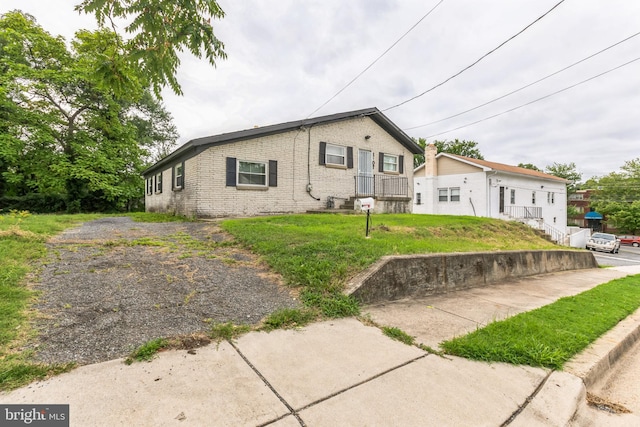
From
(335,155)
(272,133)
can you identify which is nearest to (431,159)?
(335,155)

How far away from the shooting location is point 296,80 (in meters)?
12.4

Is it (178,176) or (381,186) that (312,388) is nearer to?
(178,176)

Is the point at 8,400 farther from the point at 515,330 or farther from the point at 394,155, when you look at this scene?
the point at 394,155

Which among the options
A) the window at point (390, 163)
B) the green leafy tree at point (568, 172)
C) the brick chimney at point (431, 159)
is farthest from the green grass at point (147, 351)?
the green leafy tree at point (568, 172)

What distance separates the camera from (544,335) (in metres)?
2.78

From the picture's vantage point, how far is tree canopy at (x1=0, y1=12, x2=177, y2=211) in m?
15.6

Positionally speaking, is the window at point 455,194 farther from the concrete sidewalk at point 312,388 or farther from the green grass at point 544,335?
the concrete sidewalk at point 312,388

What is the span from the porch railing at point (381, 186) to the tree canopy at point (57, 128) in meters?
15.0

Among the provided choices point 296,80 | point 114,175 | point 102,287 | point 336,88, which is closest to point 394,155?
point 336,88

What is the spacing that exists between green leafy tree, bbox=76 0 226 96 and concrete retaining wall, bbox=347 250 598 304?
120 inches

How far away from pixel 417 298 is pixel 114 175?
2056cm

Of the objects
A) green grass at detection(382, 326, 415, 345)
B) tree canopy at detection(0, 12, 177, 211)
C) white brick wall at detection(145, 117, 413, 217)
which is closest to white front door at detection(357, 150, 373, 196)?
white brick wall at detection(145, 117, 413, 217)

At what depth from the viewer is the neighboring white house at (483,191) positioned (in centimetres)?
1911

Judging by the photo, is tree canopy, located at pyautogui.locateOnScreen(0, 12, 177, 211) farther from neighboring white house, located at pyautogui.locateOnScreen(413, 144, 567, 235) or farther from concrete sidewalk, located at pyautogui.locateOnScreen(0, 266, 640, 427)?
neighboring white house, located at pyautogui.locateOnScreen(413, 144, 567, 235)
